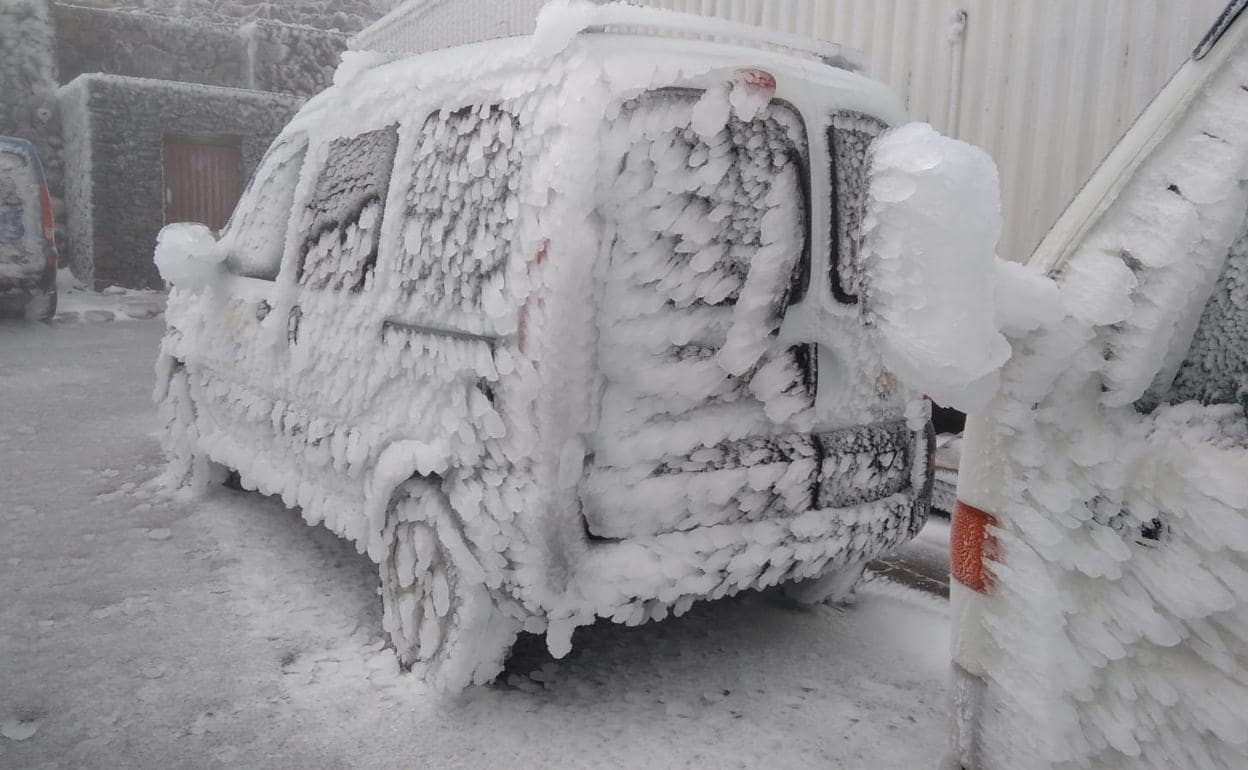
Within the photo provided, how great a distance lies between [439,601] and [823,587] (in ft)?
4.78

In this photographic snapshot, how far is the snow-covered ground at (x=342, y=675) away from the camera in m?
2.26

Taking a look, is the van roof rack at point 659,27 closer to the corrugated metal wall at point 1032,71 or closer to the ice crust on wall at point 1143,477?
the ice crust on wall at point 1143,477

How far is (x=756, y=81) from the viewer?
222cm

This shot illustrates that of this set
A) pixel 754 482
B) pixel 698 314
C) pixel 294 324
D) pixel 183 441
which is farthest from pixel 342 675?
pixel 183 441

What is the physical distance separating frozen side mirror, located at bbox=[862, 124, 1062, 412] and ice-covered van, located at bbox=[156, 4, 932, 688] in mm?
853

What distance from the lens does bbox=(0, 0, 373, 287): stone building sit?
1371 cm

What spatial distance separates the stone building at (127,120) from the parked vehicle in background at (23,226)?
3452 millimetres

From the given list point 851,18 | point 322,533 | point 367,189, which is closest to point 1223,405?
point 367,189

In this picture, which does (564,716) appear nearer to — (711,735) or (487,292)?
(711,735)

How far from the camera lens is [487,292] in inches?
86.7

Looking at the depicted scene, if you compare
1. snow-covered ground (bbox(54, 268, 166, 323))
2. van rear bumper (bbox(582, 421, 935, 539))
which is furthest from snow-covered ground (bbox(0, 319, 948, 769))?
snow-covered ground (bbox(54, 268, 166, 323))

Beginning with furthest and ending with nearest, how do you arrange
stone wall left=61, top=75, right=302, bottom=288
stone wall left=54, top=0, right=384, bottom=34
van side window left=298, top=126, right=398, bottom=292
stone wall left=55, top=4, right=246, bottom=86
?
stone wall left=54, top=0, right=384, bottom=34 < stone wall left=55, top=4, right=246, bottom=86 < stone wall left=61, top=75, right=302, bottom=288 < van side window left=298, top=126, right=398, bottom=292

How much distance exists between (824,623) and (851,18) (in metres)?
3.99

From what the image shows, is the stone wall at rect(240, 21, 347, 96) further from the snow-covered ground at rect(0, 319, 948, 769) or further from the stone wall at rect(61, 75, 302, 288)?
the snow-covered ground at rect(0, 319, 948, 769)
